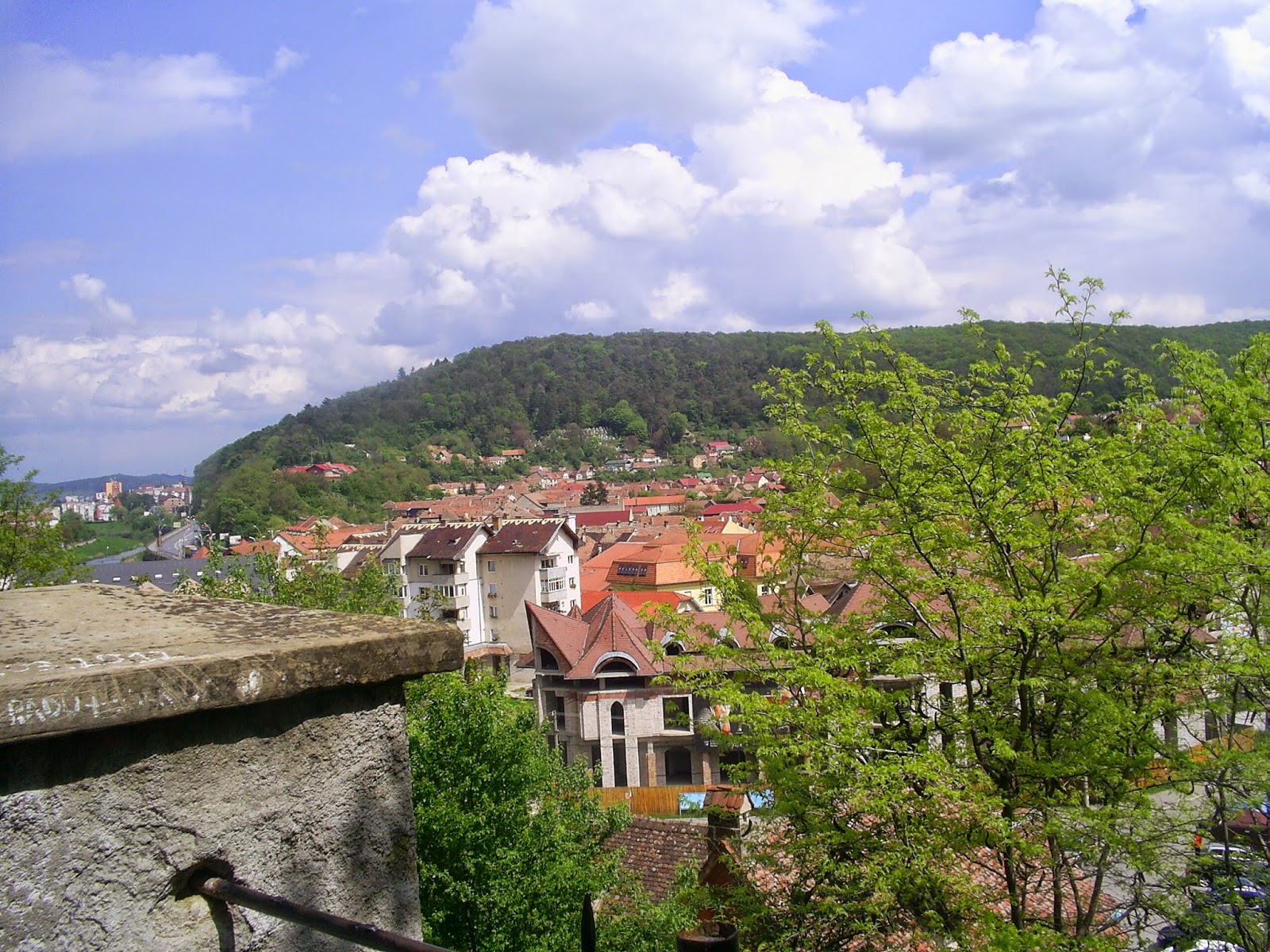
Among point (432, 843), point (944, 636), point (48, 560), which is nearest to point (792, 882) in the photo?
point (944, 636)

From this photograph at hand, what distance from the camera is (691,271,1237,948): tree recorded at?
784 centimetres

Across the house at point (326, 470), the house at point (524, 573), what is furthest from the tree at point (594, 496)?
the house at point (524, 573)

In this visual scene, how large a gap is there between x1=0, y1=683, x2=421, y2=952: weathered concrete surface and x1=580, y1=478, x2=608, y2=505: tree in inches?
3931

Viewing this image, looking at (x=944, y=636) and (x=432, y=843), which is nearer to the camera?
(x=944, y=636)

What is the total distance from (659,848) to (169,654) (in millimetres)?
14855

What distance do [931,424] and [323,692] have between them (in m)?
8.40

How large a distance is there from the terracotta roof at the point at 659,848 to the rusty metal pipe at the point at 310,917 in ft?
42.9

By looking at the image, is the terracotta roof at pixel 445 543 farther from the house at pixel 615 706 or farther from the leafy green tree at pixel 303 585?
the leafy green tree at pixel 303 585

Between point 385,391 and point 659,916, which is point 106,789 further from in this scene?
point 385,391

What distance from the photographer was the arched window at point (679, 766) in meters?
28.9

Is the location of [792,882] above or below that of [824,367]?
below

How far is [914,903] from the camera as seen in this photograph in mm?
8406

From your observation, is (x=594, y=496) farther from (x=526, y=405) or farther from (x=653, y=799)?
(x=653, y=799)

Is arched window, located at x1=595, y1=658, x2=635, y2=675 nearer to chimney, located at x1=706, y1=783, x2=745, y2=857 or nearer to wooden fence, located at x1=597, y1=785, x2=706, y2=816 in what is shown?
wooden fence, located at x1=597, y1=785, x2=706, y2=816
